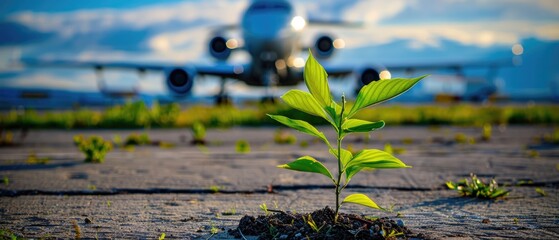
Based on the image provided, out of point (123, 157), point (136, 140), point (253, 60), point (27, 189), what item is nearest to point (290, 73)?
point (253, 60)

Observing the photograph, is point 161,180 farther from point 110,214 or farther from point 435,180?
point 435,180

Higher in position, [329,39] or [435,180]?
[329,39]

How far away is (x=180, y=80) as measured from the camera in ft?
50.5

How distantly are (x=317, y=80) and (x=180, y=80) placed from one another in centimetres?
1448

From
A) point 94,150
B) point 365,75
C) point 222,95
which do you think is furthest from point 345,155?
point 222,95

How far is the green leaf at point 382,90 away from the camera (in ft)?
4.10

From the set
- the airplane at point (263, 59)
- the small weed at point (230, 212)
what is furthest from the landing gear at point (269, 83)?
the small weed at point (230, 212)

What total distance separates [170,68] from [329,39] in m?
6.37

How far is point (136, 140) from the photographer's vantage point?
5.16 meters

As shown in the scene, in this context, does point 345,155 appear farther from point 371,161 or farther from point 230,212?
point 230,212

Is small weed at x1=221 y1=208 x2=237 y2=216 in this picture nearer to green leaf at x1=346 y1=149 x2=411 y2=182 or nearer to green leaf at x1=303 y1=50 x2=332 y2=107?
green leaf at x1=346 y1=149 x2=411 y2=182

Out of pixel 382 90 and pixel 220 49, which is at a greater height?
pixel 220 49

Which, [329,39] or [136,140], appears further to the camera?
[329,39]

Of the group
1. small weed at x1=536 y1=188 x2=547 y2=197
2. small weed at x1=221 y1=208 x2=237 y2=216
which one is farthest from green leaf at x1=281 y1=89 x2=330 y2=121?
small weed at x1=536 y1=188 x2=547 y2=197
